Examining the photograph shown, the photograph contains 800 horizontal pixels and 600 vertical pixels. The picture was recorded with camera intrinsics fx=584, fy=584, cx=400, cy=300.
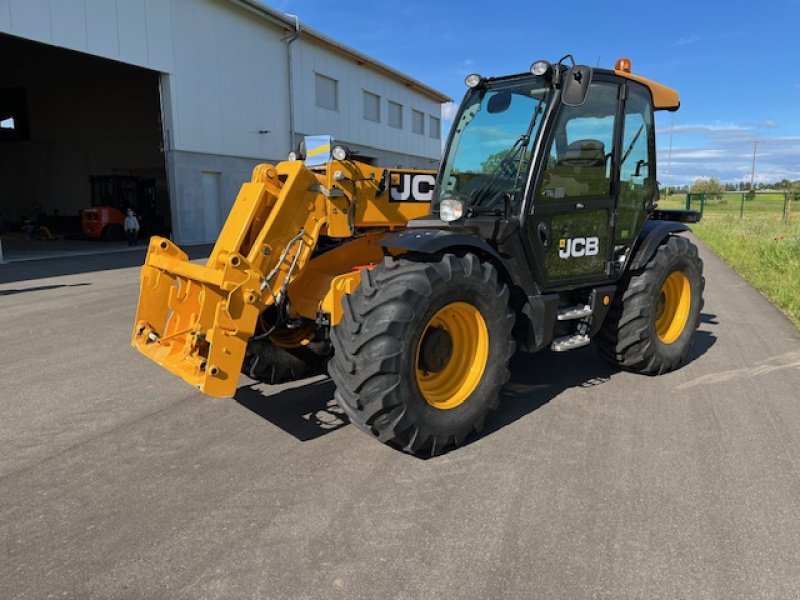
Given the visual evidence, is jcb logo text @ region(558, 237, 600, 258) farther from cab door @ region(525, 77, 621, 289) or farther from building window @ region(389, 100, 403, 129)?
building window @ region(389, 100, 403, 129)

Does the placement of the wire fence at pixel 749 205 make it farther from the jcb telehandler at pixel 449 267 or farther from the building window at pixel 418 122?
the jcb telehandler at pixel 449 267

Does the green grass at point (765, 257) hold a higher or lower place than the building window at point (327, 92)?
lower

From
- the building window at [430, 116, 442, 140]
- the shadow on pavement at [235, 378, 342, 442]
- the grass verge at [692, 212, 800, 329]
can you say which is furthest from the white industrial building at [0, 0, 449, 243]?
the grass verge at [692, 212, 800, 329]

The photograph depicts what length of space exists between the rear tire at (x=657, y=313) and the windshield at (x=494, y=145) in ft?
5.14

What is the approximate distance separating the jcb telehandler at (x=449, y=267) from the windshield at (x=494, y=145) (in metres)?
0.01

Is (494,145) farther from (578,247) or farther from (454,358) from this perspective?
(454,358)

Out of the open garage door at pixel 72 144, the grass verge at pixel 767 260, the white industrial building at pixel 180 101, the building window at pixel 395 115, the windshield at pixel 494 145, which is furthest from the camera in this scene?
the building window at pixel 395 115

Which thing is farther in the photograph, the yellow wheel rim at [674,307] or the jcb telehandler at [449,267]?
the yellow wheel rim at [674,307]

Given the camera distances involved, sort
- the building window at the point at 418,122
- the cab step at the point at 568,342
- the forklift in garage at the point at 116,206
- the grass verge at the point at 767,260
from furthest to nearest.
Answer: the building window at the point at 418,122 < the forklift in garage at the point at 116,206 < the grass verge at the point at 767,260 < the cab step at the point at 568,342

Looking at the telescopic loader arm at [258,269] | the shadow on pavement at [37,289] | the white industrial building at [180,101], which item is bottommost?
the shadow on pavement at [37,289]

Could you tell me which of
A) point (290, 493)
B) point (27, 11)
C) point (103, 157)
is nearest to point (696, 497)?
point (290, 493)

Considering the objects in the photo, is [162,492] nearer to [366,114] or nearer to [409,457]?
[409,457]

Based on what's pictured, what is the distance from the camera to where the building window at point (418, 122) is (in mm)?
32031

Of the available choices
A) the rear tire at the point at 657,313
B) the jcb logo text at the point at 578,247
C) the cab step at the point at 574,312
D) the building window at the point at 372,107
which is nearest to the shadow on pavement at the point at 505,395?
the rear tire at the point at 657,313
